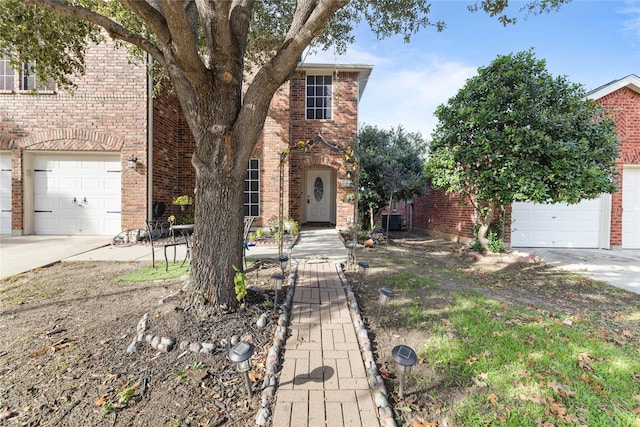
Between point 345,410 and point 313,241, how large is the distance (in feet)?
18.9

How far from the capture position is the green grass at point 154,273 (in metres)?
4.34

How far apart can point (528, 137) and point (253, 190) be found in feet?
25.2

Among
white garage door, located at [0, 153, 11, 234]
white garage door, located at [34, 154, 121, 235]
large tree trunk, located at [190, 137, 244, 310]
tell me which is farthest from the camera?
white garage door, located at [34, 154, 121, 235]

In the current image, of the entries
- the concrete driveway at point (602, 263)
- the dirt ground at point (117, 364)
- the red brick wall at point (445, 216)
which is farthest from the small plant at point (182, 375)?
the red brick wall at point (445, 216)

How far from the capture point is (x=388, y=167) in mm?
8141

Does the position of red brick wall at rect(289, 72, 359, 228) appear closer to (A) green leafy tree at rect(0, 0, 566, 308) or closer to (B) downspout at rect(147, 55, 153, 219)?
(B) downspout at rect(147, 55, 153, 219)

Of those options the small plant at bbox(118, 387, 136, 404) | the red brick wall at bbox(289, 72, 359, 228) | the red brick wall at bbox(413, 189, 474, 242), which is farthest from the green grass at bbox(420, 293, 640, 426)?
the red brick wall at bbox(289, 72, 359, 228)

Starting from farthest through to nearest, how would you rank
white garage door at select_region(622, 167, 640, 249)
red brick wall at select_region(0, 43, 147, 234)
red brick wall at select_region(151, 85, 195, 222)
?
red brick wall at select_region(151, 85, 195, 222) → white garage door at select_region(622, 167, 640, 249) → red brick wall at select_region(0, 43, 147, 234)

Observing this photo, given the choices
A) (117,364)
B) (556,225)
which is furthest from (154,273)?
(556,225)

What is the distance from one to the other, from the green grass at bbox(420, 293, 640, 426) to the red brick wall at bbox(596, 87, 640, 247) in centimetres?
710

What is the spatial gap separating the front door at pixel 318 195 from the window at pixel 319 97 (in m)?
2.19

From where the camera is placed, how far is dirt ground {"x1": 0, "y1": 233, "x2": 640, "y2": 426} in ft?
6.00

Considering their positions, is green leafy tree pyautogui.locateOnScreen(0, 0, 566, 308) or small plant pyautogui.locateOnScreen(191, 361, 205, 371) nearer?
small plant pyautogui.locateOnScreen(191, 361, 205, 371)

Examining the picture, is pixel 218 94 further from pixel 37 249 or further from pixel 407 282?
pixel 37 249
